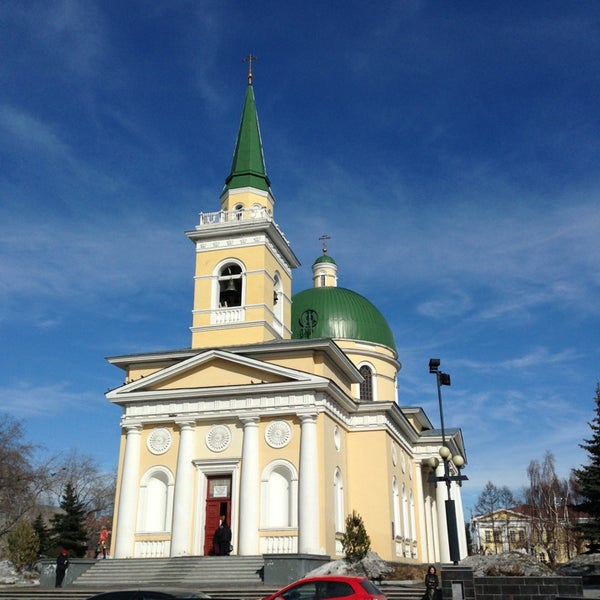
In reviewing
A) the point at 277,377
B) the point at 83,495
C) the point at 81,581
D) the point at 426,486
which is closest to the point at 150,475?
the point at 81,581

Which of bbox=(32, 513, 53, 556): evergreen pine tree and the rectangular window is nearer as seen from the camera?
the rectangular window

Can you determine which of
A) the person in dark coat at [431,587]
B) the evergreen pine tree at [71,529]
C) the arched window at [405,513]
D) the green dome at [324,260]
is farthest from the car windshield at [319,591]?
the green dome at [324,260]

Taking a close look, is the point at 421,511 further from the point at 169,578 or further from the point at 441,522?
the point at 169,578

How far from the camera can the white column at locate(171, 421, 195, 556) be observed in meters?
25.6

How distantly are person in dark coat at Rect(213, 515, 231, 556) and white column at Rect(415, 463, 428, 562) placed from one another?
1436 cm

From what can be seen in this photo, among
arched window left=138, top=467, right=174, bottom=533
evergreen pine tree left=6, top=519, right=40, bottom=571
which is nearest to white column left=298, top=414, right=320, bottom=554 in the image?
arched window left=138, top=467, right=174, bottom=533

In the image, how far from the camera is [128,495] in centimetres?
2694

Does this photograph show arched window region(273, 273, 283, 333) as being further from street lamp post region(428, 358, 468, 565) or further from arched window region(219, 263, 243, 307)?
street lamp post region(428, 358, 468, 565)

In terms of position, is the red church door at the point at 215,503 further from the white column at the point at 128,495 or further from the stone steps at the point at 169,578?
the white column at the point at 128,495

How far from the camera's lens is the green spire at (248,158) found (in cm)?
3419

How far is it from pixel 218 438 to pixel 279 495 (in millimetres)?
3248

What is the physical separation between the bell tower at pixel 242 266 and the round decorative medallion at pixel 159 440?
447 cm

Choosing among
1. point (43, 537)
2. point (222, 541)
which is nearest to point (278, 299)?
point (222, 541)

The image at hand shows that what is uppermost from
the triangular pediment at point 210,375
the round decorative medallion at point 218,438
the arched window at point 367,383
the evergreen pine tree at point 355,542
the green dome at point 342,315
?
the green dome at point 342,315
